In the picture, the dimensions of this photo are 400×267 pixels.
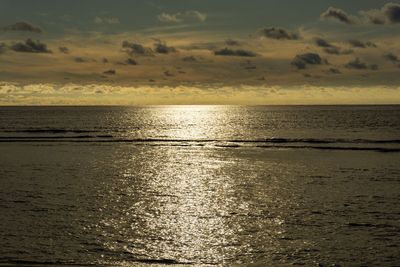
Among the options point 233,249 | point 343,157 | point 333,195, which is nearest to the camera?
point 233,249

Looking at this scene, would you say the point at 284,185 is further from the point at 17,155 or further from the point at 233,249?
the point at 17,155

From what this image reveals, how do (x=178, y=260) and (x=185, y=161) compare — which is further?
(x=185, y=161)

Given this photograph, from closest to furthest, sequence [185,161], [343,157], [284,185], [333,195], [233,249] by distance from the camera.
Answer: [233,249] → [333,195] → [284,185] → [185,161] → [343,157]

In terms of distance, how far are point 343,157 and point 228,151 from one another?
660 inches

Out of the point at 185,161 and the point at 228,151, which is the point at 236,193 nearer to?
the point at 185,161

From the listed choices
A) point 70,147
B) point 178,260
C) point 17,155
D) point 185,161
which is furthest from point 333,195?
point 70,147

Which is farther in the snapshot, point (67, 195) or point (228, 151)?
point (228, 151)

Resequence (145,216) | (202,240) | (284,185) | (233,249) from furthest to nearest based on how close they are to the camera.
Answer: (284,185) < (145,216) < (202,240) < (233,249)

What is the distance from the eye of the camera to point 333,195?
32125 mm

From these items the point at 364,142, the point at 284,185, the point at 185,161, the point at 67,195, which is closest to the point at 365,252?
the point at 284,185

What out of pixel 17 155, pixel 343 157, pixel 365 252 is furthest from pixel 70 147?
pixel 365 252

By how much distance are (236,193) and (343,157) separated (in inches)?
1142

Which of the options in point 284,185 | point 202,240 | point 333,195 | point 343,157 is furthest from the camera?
point 343,157

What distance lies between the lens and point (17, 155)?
194ft
